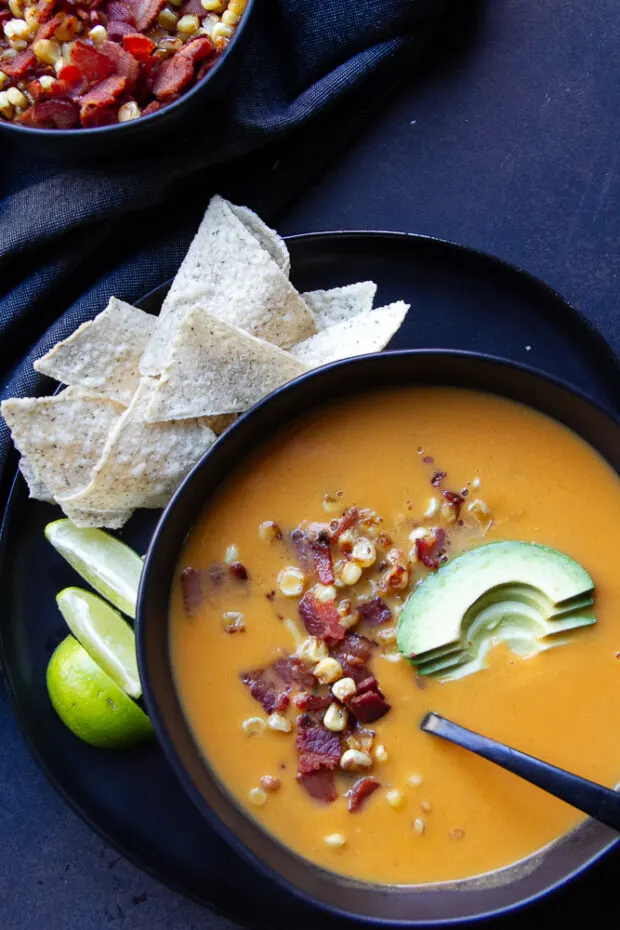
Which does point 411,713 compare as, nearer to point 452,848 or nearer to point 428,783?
point 428,783

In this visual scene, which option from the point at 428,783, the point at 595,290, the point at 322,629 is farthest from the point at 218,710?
the point at 595,290

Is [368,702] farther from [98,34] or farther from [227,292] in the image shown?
[98,34]

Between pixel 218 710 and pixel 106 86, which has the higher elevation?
pixel 106 86

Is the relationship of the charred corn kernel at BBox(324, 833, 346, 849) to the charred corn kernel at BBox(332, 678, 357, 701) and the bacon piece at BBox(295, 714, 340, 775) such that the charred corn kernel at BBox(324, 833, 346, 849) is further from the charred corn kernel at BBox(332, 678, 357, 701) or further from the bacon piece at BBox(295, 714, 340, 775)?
the charred corn kernel at BBox(332, 678, 357, 701)

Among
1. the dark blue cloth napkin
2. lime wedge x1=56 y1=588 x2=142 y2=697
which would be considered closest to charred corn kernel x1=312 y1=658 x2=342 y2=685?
lime wedge x1=56 y1=588 x2=142 y2=697

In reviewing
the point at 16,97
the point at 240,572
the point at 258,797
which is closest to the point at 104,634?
the point at 240,572

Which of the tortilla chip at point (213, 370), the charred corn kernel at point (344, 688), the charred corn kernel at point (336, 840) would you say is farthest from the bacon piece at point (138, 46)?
the charred corn kernel at point (336, 840)
